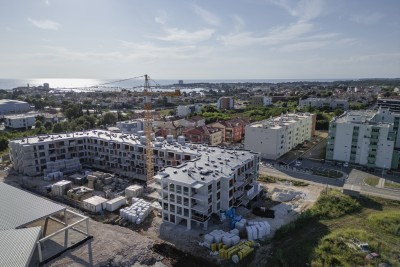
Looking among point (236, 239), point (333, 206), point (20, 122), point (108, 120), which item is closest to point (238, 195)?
point (236, 239)

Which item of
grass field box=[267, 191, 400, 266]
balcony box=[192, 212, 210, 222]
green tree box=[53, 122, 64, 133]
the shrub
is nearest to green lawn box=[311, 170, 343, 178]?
the shrub

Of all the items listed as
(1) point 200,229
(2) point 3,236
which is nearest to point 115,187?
(1) point 200,229

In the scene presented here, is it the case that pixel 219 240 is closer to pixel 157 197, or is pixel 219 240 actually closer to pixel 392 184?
pixel 157 197

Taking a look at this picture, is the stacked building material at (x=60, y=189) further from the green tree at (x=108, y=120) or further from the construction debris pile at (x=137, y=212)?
the green tree at (x=108, y=120)

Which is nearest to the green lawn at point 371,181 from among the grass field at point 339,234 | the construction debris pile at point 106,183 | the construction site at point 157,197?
the grass field at point 339,234

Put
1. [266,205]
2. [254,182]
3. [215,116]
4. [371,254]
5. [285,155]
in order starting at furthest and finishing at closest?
[215,116] < [285,155] < [254,182] < [266,205] < [371,254]

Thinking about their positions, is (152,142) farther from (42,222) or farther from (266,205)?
(42,222)
